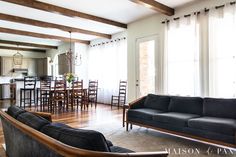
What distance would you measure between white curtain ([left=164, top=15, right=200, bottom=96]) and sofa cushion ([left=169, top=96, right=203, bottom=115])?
788 millimetres

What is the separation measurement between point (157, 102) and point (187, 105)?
26.8 inches

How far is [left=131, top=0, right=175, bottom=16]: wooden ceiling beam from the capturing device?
4.32 m

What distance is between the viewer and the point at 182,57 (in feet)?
15.7

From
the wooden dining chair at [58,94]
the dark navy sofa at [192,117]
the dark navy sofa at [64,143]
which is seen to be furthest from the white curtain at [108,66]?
the dark navy sofa at [64,143]

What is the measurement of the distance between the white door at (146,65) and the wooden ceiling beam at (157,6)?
79 cm

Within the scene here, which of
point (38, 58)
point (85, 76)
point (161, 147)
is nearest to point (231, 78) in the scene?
point (161, 147)

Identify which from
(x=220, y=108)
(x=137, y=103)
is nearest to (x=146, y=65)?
(x=137, y=103)

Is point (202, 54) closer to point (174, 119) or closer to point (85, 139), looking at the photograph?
point (174, 119)

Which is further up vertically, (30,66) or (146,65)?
(30,66)

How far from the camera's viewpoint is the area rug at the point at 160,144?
2857 millimetres

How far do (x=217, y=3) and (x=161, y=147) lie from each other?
3.20m

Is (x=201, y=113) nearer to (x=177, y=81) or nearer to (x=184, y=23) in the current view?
(x=177, y=81)

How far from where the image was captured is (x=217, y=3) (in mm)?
4195

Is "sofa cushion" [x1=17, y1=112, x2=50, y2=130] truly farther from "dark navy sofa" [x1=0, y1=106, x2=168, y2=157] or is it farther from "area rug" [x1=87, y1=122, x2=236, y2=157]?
"area rug" [x1=87, y1=122, x2=236, y2=157]
